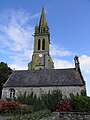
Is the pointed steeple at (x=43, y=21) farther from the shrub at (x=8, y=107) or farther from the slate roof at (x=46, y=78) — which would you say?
the shrub at (x=8, y=107)

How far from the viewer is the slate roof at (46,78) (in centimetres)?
3114

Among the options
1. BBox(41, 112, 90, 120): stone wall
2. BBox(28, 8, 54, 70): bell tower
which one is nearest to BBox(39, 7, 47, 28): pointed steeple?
BBox(28, 8, 54, 70): bell tower

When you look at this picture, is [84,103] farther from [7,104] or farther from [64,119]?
[7,104]

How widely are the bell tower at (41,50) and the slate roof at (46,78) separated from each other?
13.7 m

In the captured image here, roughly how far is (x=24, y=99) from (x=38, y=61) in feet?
72.2

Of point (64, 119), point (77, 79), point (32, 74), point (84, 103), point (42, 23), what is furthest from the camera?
point (42, 23)

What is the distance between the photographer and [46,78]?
108 ft

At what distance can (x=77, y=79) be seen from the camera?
31.2 meters

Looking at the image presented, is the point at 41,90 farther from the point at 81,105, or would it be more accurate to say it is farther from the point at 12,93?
the point at 81,105

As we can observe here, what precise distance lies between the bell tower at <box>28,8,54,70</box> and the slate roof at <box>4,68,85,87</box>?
539 inches

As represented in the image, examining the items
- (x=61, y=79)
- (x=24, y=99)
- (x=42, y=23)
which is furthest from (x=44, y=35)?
(x=24, y=99)

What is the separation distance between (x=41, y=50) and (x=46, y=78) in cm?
2031

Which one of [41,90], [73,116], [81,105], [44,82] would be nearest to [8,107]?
[73,116]

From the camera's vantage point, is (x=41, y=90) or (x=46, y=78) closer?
(x=41, y=90)
